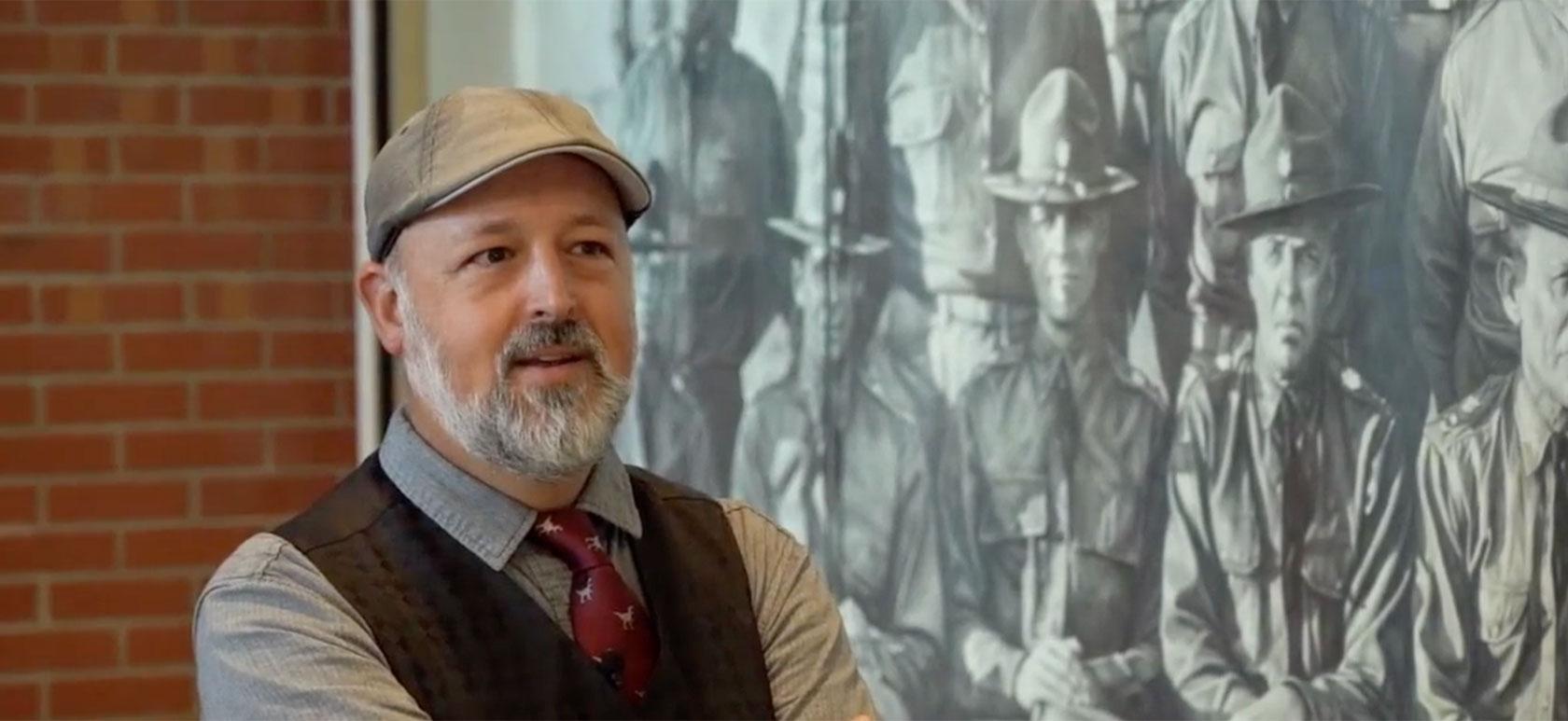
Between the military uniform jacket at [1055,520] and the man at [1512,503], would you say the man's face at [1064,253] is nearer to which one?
the military uniform jacket at [1055,520]

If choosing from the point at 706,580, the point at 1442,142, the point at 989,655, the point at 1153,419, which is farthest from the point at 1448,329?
the point at 706,580

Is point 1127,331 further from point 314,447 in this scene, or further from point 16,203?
point 16,203

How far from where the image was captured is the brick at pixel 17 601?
7.89 feet

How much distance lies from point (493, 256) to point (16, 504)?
1.32 metres

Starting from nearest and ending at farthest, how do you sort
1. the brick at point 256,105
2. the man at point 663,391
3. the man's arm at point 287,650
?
the man's arm at point 287,650
the man at point 663,391
the brick at point 256,105

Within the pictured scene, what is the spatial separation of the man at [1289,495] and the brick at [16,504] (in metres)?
1.52

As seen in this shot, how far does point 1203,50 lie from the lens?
7.45ft

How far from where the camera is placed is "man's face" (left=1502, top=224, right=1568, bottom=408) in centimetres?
223

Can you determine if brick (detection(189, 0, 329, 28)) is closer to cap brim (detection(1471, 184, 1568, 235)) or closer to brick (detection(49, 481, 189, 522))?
brick (detection(49, 481, 189, 522))

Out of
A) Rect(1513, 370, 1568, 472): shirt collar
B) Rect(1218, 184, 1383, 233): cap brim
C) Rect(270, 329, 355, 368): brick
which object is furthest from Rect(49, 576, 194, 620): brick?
Rect(1513, 370, 1568, 472): shirt collar

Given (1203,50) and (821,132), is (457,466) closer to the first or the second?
(821,132)

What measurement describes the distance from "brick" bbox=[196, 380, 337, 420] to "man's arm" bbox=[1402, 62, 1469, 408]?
4.79ft

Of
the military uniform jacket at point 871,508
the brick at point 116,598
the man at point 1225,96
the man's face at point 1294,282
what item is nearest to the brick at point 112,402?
the brick at point 116,598

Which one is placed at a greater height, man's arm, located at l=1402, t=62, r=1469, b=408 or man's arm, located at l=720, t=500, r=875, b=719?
man's arm, located at l=1402, t=62, r=1469, b=408
